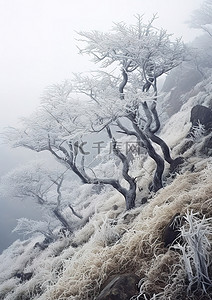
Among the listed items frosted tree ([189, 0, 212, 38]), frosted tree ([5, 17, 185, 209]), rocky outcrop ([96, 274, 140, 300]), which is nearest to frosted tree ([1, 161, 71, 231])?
frosted tree ([5, 17, 185, 209])

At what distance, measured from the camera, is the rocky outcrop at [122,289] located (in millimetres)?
2682

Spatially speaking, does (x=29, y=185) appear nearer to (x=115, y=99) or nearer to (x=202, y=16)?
(x=115, y=99)

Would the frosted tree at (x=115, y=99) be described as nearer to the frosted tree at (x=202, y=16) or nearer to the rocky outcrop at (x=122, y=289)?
the rocky outcrop at (x=122, y=289)

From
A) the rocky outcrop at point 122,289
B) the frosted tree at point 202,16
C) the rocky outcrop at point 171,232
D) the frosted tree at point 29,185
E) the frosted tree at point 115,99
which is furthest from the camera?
the frosted tree at point 202,16

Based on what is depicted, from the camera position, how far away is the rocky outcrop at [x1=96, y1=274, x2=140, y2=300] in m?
2.68

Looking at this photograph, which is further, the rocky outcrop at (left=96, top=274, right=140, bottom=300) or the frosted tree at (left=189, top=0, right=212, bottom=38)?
the frosted tree at (left=189, top=0, right=212, bottom=38)

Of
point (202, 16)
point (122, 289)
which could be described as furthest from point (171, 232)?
point (202, 16)

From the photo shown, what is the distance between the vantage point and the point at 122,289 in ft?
8.98

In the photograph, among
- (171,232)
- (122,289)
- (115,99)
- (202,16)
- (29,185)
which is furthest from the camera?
(202,16)

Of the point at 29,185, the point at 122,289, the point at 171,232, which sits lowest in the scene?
the point at 171,232

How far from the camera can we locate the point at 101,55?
906 cm

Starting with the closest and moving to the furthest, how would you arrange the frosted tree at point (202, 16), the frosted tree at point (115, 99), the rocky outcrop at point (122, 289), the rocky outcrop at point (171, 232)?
the rocky outcrop at point (122, 289)
the rocky outcrop at point (171, 232)
the frosted tree at point (115, 99)
the frosted tree at point (202, 16)

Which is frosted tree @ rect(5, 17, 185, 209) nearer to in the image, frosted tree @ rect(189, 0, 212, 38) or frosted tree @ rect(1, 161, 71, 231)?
frosted tree @ rect(1, 161, 71, 231)

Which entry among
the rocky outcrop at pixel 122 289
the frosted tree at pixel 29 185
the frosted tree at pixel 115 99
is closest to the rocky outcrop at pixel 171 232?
the rocky outcrop at pixel 122 289
